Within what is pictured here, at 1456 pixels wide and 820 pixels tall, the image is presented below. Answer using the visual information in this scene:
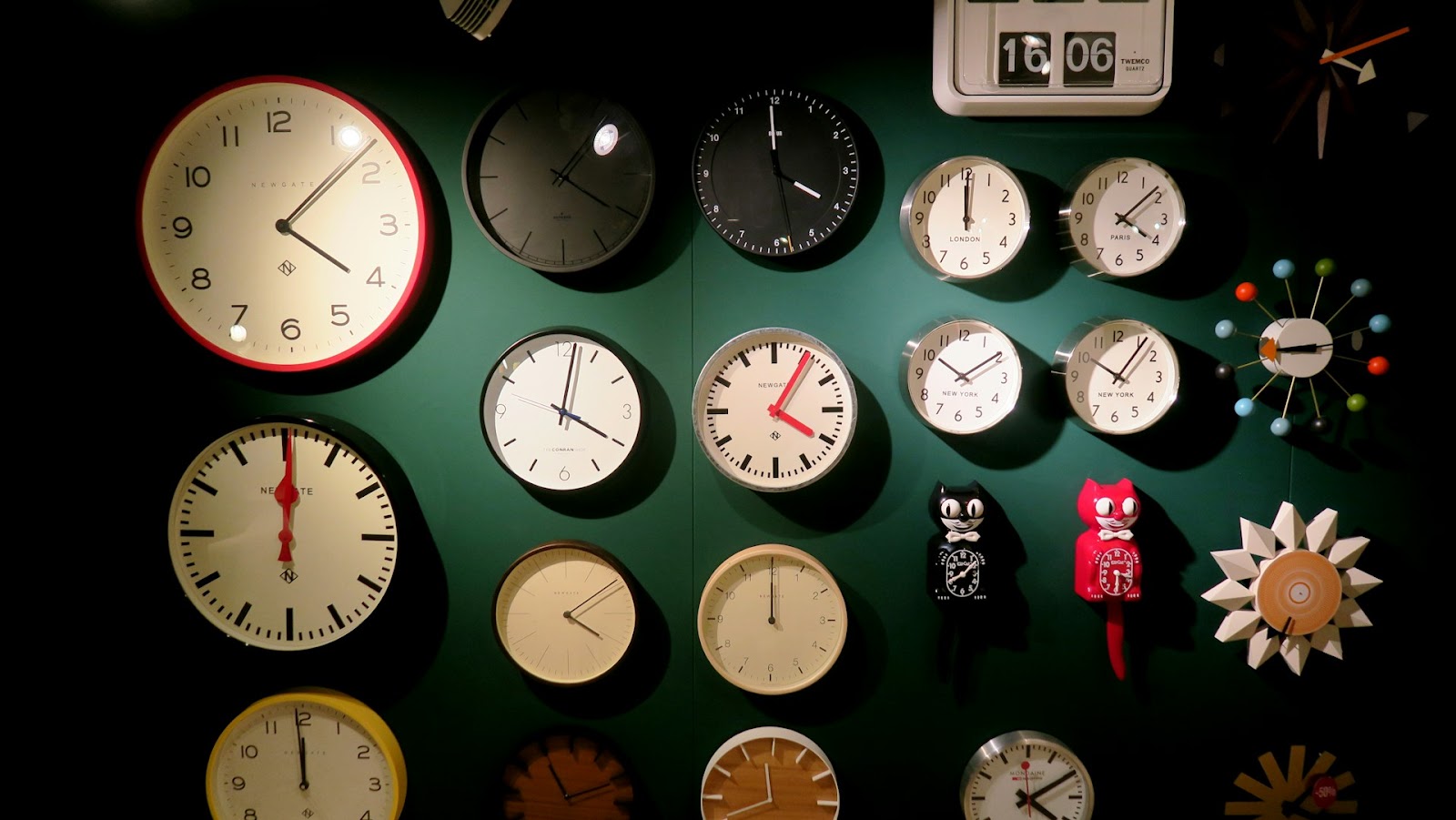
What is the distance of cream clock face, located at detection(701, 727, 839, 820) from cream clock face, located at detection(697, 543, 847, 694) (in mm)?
147

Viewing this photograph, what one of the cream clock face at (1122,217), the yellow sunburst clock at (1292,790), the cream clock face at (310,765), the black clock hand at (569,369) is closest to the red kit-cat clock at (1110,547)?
the cream clock face at (1122,217)

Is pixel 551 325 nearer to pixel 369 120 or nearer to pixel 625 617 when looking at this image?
pixel 369 120

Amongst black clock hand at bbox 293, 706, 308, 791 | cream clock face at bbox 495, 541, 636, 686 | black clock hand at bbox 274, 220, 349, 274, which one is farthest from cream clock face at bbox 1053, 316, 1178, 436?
black clock hand at bbox 293, 706, 308, 791

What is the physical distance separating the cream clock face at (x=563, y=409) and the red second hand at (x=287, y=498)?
1.60 feet

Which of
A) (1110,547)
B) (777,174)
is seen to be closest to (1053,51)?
(777,174)

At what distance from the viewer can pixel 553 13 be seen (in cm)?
155

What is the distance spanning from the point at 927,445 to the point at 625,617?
33.7 inches

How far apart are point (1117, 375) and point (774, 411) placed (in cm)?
82

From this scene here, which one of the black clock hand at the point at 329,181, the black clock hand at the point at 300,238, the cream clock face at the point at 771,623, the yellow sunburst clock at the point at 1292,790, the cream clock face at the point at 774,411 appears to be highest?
the black clock hand at the point at 329,181

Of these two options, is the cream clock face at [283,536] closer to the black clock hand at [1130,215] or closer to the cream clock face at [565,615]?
the cream clock face at [565,615]

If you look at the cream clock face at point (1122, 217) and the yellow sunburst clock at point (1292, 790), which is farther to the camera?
the yellow sunburst clock at point (1292, 790)

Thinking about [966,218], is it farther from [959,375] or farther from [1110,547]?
[1110,547]

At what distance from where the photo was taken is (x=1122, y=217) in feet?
4.98

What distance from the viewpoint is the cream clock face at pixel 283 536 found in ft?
5.13
